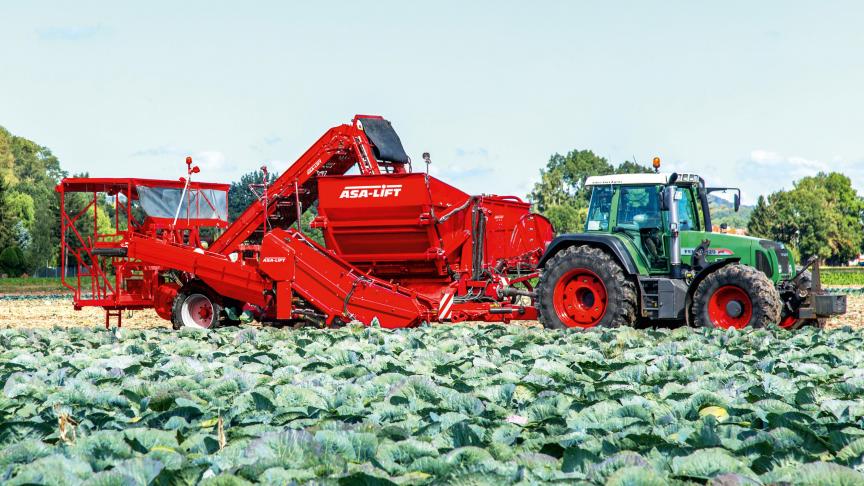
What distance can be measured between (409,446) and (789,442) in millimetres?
1867

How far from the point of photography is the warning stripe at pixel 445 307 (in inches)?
524

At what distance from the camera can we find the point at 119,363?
795cm

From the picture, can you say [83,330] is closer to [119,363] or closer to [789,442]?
[119,363]

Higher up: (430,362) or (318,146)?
(318,146)

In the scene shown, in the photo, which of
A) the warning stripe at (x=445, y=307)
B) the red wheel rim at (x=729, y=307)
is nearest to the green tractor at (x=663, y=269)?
the red wheel rim at (x=729, y=307)

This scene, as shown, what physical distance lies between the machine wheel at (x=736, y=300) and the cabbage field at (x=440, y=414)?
5.45ft

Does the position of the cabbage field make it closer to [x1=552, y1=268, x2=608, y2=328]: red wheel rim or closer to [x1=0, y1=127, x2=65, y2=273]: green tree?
[x1=552, y1=268, x2=608, y2=328]: red wheel rim

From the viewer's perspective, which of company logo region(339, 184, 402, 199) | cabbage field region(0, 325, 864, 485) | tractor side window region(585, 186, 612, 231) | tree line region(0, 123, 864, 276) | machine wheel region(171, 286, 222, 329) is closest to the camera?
cabbage field region(0, 325, 864, 485)

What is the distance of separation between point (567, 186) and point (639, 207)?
86.1 m

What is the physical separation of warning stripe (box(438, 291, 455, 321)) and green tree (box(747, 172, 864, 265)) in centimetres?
7274

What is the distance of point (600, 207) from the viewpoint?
508 inches

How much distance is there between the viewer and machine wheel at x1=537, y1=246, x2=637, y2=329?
12.2 metres

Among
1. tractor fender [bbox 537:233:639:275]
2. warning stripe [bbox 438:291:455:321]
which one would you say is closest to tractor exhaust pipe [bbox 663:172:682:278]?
tractor fender [bbox 537:233:639:275]

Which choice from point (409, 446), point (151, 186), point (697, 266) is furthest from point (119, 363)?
point (151, 186)
